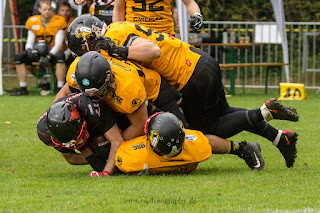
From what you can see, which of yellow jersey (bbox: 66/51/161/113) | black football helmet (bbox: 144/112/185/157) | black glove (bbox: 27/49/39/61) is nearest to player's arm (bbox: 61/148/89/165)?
yellow jersey (bbox: 66/51/161/113)

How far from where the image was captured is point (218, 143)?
5.79 meters

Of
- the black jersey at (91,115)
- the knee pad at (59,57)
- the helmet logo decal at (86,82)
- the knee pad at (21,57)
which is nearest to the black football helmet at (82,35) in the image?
the black jersey at (91,115)

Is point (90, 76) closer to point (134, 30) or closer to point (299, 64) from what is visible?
point (134, 30)

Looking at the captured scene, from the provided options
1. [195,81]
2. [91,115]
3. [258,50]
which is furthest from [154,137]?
[258,50]

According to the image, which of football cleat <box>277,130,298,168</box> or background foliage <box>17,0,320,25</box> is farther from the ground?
background foliage <box>17,0,320,25</box>

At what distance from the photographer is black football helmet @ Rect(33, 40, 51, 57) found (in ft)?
43.8

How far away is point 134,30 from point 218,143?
119cm

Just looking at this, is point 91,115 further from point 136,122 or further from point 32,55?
point 32,55

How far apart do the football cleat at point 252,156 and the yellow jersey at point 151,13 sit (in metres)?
1.80

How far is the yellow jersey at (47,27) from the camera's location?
1352cm

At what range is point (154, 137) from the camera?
520 centimetres

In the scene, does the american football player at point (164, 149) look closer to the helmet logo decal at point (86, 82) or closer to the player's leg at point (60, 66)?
the helmet logo decal at point (86, 82)

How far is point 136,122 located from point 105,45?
26.1 inches

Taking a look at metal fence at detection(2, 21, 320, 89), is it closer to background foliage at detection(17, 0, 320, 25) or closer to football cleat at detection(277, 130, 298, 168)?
background foliage at detection(17, 0, 320, 25)
